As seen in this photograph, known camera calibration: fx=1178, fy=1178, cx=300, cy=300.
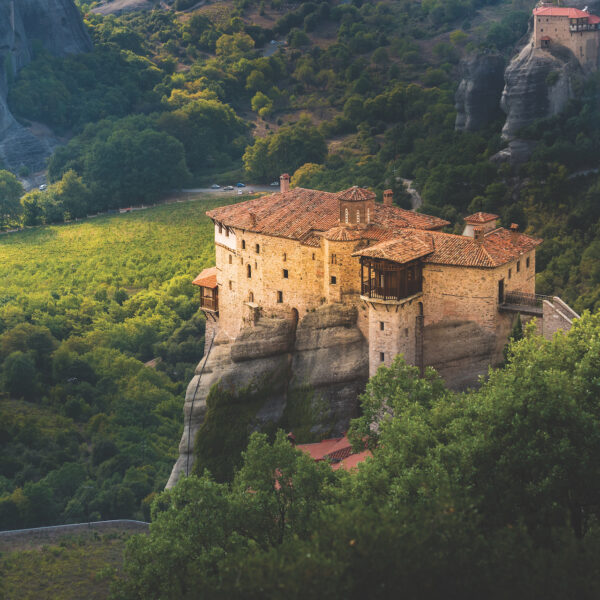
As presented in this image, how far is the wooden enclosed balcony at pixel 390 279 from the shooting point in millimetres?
Result: 41969

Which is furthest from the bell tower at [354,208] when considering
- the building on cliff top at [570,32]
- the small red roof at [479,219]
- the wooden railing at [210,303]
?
the building on cliff top at [570,32]

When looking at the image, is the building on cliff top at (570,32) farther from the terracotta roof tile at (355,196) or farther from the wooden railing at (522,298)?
the wooden railing at (522,298)

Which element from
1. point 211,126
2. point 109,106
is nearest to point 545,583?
point 211,126

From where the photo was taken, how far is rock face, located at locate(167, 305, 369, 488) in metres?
45.1

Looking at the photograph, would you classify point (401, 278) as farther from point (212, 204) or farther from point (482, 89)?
point (212, 204)

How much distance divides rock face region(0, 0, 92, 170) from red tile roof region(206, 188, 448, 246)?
74744mm

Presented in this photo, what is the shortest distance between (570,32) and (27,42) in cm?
7643

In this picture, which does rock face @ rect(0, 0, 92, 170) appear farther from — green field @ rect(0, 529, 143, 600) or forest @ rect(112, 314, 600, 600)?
forest @ rect(112, 314, 600, 600)

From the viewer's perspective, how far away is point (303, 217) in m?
48.4

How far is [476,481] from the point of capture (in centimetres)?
3073

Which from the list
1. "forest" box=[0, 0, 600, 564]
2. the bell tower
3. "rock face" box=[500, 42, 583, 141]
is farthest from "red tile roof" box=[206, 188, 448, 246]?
"rock face" box=[500, 42, 583, 141]

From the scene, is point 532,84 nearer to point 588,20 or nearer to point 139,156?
point 588,20

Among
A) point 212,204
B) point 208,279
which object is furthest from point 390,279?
point 212,204

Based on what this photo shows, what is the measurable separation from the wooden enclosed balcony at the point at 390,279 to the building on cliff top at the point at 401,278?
0.04m
